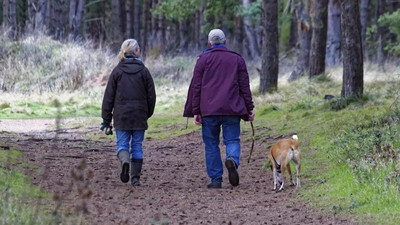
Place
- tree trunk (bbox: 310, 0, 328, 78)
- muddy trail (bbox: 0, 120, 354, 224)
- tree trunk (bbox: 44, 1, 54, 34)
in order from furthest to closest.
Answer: tree trunk (bbox: 44, 1, 54, 34)
tree trunk (bbox: 310, 0, 328, 78)
muddy trail (bbox: 0, 120, 354, 224)

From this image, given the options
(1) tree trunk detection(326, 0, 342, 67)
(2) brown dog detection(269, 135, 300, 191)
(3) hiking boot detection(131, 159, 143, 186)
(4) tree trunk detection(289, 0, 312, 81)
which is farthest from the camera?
(1) tree trunk detection(326, 0, 342, 67)

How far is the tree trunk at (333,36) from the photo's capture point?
89.8 feet

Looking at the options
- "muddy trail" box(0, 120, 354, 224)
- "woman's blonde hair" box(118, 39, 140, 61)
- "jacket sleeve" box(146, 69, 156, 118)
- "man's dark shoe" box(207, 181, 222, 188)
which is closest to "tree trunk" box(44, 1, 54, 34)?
"muddy trail" box(0, 120, 354, 224)

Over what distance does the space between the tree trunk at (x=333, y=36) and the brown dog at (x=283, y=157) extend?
721 inches

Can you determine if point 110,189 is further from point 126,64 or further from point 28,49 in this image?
point 28,49

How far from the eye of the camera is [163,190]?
29.8 feet

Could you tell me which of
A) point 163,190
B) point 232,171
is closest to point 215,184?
point 232,171

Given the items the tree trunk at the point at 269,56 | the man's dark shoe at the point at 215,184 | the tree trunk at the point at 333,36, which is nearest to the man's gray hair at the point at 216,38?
the man's dark shoe at the point at 215,184

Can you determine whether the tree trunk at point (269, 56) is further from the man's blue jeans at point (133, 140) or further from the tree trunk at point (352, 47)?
the man's blue jeans at point (133, 140)

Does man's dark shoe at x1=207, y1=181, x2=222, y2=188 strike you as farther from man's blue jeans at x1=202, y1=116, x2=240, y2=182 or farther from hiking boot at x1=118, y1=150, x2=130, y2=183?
hiking boot at x1=118, y1=150, x2=130, y2=183

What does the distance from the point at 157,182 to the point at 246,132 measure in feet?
17.6

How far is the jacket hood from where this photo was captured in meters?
9.43

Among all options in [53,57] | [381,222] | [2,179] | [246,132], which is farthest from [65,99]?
[381,222]

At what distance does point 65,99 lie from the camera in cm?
2206
